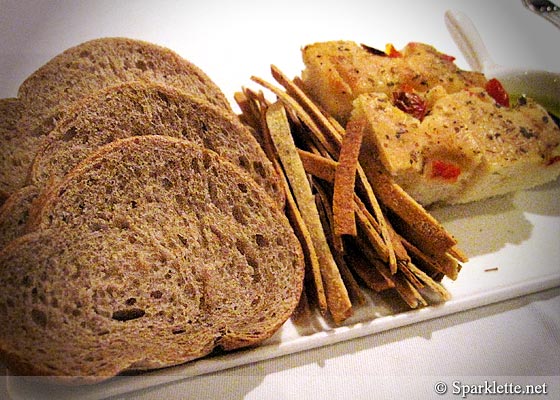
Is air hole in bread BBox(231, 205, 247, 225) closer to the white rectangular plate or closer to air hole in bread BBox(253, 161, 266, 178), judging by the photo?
air hole in bread BBox(253, 161, 266, 178)

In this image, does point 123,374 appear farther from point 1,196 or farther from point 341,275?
point 341,275

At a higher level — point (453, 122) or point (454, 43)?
point (454, 43)

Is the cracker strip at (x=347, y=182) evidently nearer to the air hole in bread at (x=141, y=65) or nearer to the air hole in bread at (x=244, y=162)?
the air hole in bread at (x=244, y=162)

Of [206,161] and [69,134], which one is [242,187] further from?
[69,134]

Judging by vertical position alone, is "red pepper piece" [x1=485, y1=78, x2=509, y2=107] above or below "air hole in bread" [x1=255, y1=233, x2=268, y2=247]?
above

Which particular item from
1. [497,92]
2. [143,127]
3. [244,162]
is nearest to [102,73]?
[143,127]

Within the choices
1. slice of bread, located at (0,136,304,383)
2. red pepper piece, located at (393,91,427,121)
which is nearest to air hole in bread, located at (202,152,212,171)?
slice of bread, located at (0,136,304,383)

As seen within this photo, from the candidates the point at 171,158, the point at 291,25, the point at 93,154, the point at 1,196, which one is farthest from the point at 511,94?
the point at 1,196
